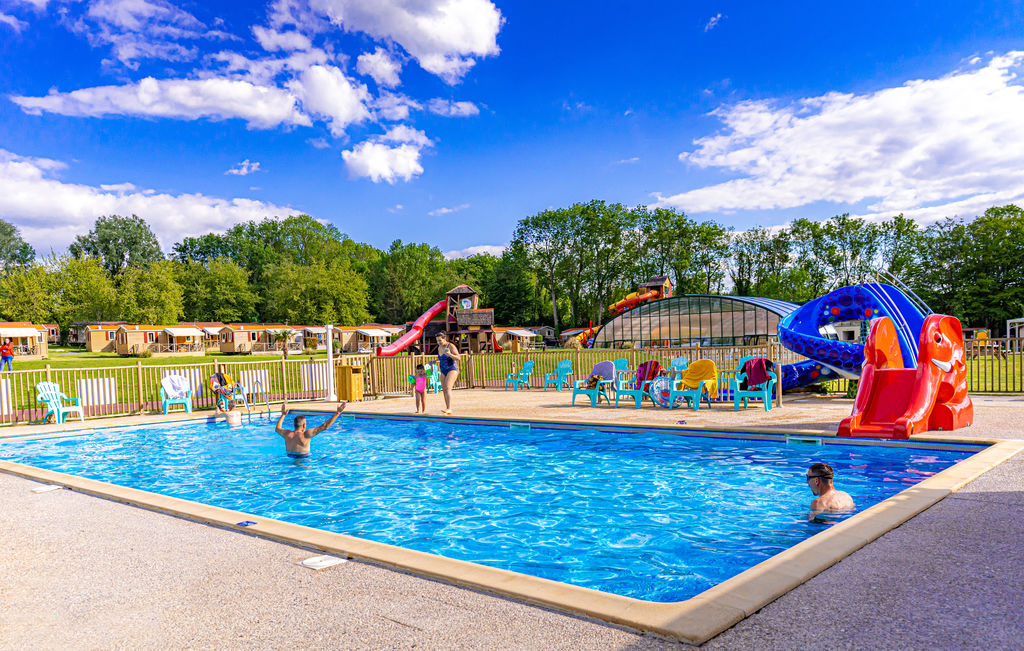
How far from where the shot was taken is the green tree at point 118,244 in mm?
86125

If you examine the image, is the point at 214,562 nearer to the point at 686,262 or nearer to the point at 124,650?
the point at 124,650

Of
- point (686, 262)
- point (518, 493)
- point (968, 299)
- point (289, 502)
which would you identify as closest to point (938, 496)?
point (518, 493)

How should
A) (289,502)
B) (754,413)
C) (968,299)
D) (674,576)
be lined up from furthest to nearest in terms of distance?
(968,299) → (754,413) → (289,502) → (674,576)

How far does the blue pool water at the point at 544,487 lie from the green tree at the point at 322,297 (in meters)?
54.3

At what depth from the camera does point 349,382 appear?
1856 centimetres

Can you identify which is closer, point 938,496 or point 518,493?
point 938,496

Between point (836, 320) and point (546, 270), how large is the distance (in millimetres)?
56136

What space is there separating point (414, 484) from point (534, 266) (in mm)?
63991

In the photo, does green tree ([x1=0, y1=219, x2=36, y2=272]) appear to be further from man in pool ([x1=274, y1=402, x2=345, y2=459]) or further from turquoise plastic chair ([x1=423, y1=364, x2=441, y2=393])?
man in pool ([x1=274, y1=402, x2=345, y2=459])

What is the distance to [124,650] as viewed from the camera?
2.92 meters

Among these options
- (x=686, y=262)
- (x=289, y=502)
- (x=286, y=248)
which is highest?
(x=286, y=248)

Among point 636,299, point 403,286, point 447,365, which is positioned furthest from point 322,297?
point 447,365

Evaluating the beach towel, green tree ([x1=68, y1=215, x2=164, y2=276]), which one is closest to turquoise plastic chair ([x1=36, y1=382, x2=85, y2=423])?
the beach towel

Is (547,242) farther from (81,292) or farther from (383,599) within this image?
(383,599)
